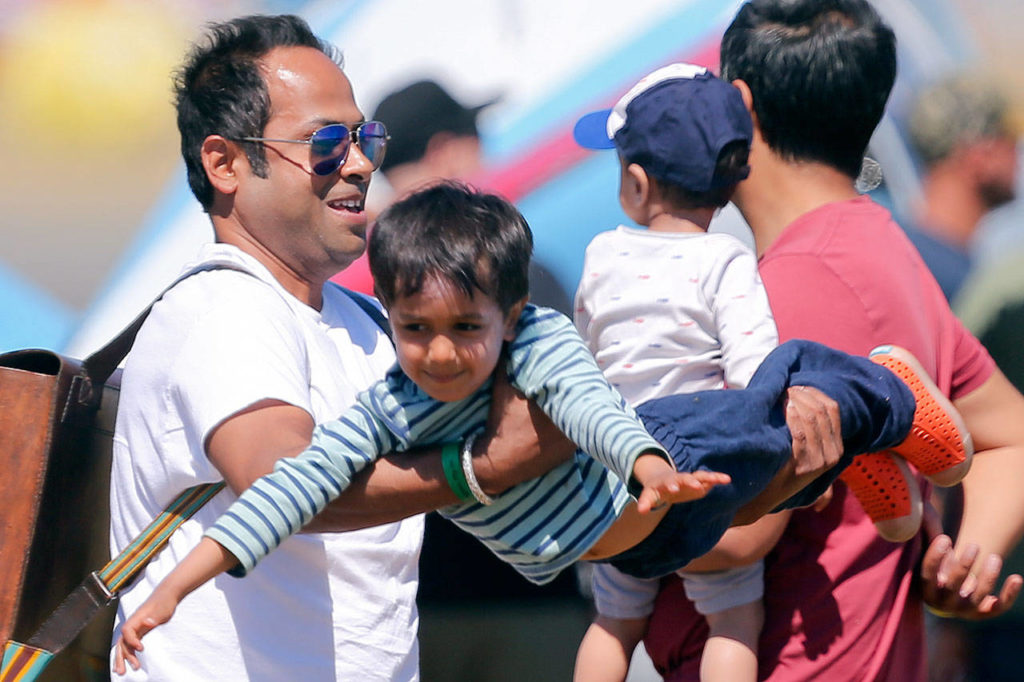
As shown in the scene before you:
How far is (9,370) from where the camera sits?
219 cm

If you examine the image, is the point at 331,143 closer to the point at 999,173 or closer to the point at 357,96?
the point at 357,96

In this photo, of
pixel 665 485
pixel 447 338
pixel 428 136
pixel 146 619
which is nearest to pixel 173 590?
pixel 146 619

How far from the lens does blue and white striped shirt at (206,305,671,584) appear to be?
1592 millimetres

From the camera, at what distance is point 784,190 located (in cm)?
240

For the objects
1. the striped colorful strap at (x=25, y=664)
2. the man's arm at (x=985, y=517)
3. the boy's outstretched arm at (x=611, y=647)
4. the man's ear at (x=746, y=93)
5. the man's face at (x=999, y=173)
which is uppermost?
the man's ear at (x=746, y=93)

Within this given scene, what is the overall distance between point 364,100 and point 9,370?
1246mm

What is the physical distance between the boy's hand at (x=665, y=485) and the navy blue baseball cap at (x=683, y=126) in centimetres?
89

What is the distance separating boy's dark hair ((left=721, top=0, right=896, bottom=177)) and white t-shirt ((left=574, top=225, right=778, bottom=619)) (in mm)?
259

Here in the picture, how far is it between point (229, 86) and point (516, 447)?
37.2 inches

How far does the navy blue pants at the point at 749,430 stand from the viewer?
173 centimetres

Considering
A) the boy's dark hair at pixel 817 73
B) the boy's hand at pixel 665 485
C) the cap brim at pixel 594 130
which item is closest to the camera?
the boy's hand at pixel 665 485

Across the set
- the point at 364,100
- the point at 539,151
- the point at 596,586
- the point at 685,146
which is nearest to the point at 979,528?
the point at 596,586

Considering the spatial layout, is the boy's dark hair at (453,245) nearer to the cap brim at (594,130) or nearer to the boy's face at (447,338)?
the boy's face at (447,338)

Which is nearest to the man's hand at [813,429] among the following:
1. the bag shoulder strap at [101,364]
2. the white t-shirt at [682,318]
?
the white t-shirt at [682,318]
